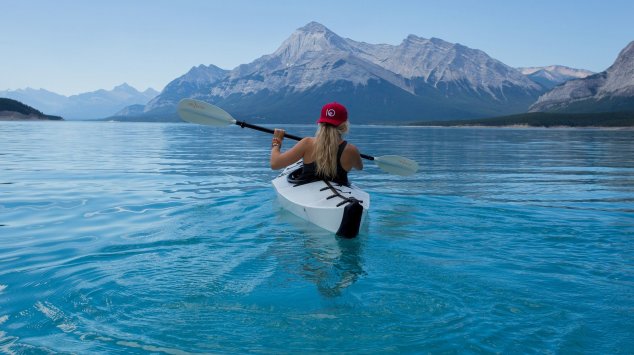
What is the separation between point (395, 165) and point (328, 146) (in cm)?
516

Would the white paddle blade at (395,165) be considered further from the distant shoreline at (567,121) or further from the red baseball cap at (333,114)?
the distant shoreline at (567,121)

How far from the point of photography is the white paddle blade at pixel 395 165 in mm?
14047

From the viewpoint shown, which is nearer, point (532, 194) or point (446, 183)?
point (532, 194)

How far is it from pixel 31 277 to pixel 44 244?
2.23 m

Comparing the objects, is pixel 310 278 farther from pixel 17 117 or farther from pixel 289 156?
pixel 17 117

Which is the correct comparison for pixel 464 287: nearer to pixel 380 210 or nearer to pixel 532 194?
pixel 380 210

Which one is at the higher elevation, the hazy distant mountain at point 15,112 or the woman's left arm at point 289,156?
the hazy distant mountain at point 15,112

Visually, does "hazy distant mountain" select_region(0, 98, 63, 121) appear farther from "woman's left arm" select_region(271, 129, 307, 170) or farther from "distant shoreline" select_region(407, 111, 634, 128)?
"woman's left arm" select_region(271, 129, 307, 170)

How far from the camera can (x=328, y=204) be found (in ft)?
30.2

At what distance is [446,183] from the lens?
19.3 meters

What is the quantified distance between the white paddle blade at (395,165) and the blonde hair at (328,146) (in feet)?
14.3

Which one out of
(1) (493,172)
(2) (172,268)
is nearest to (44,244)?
(2) (172,268)

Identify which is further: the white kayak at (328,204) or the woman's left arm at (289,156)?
the woman's left arm at (289,156)

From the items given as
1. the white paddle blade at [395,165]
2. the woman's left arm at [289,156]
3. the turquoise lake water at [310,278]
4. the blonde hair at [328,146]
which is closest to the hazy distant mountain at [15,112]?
the turquoise lake water at [310,278]
